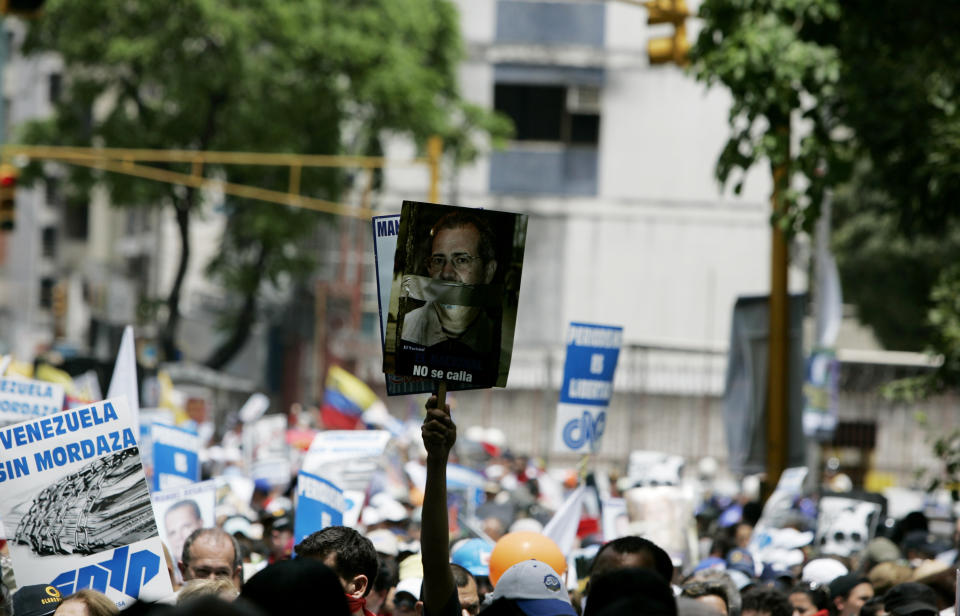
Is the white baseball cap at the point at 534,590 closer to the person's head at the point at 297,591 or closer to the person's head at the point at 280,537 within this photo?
the person's head at the point at 297,591

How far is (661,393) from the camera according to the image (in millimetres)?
22984

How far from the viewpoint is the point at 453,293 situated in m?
5.02

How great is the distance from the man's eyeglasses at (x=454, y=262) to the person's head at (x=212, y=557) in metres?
2.24

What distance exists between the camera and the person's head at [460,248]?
5.00m

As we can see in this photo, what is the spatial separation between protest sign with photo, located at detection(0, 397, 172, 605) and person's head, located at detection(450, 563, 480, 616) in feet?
3.94

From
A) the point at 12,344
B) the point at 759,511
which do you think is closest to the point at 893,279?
the point at 759,511

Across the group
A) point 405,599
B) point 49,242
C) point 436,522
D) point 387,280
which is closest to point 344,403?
point 405,599

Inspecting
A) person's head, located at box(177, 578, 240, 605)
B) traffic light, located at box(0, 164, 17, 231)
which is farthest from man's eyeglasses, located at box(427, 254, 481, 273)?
traffic light, located at box(0, 164, 17, 231)

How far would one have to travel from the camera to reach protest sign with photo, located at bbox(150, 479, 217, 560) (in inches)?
327

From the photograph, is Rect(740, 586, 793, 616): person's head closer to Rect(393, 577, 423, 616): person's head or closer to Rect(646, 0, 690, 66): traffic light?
Rect(393, 577, 423, 616): person's head

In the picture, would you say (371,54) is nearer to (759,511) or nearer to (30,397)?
(759,511)

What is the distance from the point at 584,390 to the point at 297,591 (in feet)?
25.0

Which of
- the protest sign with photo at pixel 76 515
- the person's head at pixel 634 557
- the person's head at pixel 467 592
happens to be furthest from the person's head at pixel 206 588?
the person's head at pixel 634 557

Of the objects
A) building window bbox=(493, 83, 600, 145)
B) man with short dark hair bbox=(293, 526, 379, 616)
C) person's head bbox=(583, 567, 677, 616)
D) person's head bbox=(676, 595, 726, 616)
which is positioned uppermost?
building window bbox=(493, 83, 600, 145)
